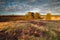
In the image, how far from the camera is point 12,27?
3.40m

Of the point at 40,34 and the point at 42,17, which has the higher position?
the point at 42,17

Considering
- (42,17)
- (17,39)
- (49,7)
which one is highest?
(49,7)

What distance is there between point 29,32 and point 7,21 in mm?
609

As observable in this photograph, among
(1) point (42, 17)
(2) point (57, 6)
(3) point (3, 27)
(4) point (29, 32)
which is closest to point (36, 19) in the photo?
(1) point (42, 17)

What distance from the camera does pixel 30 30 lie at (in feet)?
11.0

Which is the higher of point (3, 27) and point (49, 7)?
point (49, 7)

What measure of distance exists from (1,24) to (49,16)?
1.20m

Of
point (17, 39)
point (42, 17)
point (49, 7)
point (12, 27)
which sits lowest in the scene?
point (17, 39)

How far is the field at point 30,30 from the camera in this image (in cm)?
330

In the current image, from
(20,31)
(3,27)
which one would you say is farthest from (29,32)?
(3,27)

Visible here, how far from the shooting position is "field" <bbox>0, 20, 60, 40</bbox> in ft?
10.8

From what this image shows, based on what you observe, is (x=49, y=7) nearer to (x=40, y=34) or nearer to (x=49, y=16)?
(x=49, y=16)

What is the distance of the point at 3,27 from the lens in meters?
3.38

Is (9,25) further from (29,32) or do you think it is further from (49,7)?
(49,7)
